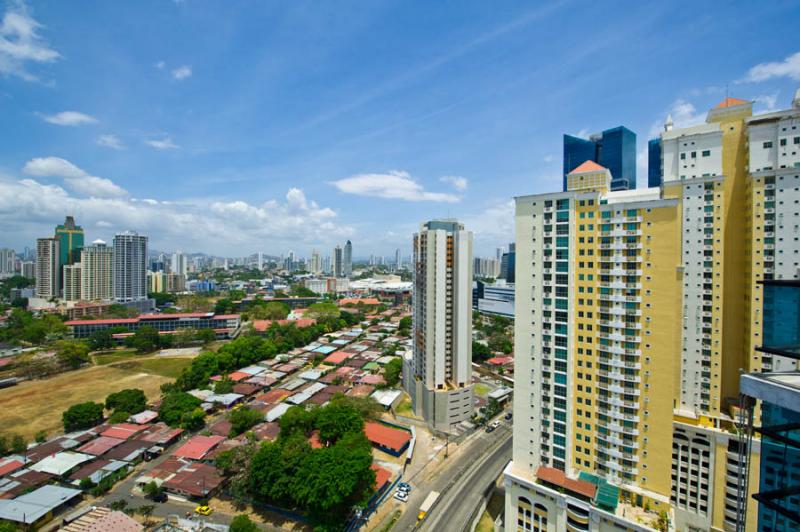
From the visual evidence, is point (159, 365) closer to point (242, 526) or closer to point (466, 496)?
point (242, 526)

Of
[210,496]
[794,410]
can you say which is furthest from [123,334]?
[794,410]

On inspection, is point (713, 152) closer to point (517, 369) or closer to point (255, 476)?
point (517, 369)

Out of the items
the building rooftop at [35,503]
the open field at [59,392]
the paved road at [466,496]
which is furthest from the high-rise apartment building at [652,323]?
the open field at [59,392]

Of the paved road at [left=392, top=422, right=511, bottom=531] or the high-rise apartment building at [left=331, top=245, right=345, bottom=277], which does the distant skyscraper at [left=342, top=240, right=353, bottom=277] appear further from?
the paved road at [left=392, top=422, right=511, bottom=531]

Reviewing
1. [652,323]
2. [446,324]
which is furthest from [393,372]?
[652,323]

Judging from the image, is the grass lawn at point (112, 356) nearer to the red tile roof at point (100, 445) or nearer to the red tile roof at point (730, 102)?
the red tile roof at point (100, 445)

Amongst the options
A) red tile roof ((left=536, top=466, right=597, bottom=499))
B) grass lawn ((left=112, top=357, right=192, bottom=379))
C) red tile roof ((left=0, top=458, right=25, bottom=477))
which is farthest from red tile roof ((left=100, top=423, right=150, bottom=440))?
red tile roof ((left=536, top=466, right=597, bottom=499))
